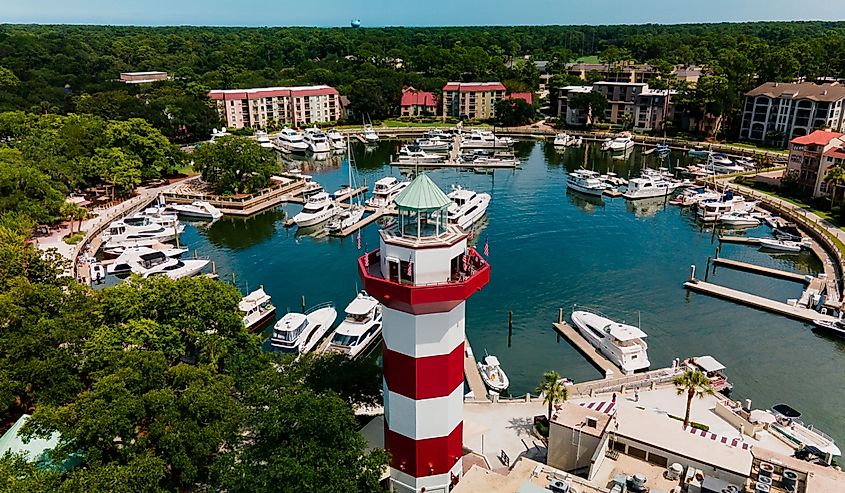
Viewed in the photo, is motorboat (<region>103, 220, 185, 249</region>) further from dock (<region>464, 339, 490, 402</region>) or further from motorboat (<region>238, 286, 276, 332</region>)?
dock (<region>464, 339, 490, 402</region>)

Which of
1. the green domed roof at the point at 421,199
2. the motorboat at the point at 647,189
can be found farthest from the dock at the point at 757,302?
the green domed roof at the point at 421,199

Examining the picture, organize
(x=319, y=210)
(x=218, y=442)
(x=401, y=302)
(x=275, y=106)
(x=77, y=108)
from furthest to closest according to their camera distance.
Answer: (x=275, y=106) → (x=77, y=108) → (x=319, y=210) → (x=218, y=442) → (x=401, y=302)

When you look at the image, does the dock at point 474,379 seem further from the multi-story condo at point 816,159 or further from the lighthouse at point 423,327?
the multi-story condo at point 816,159

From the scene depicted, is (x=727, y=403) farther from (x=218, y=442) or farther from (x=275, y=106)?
(x=275, y=106)

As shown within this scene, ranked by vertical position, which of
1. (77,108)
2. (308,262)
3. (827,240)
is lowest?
(308,262)

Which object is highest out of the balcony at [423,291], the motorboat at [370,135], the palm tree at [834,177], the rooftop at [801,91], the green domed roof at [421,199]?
the rooftop at [801,91]

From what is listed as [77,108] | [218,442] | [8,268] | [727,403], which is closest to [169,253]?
[8,268]

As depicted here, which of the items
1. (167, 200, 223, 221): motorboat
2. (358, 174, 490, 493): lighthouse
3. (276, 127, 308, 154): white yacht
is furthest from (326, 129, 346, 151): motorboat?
(358, 174, 490, 493): lighthouse
